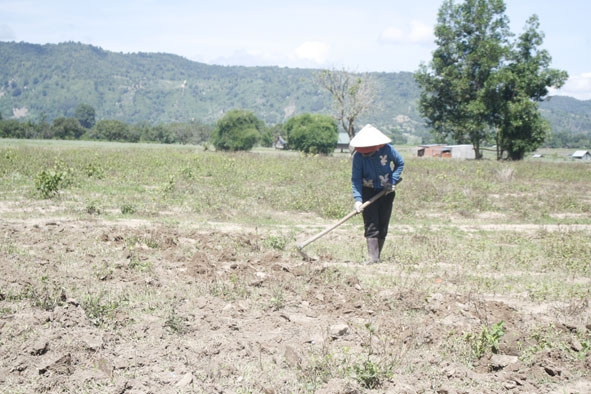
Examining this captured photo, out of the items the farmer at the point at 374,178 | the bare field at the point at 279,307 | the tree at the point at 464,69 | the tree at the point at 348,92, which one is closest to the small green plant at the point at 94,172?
the bare field at the point at 279,307

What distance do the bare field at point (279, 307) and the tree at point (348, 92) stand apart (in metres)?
40.9

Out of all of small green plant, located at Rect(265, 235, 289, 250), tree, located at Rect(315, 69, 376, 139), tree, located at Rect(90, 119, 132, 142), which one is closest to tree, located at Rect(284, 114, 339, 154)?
tree, located at Rect(315, 69, 376, 139)

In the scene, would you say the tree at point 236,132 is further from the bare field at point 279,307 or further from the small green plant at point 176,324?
the small green plant at point 176,324

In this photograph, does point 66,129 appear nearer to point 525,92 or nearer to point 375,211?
point 525,92

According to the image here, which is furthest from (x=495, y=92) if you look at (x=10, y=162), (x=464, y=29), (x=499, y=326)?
(x=499, y=326)

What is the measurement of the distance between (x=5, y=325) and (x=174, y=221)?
682 centimetres

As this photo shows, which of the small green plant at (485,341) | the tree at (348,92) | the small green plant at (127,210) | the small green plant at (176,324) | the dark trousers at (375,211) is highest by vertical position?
the tree at (348,92)

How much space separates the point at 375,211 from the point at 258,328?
348cm

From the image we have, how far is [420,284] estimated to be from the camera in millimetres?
7180

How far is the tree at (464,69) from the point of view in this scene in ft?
129

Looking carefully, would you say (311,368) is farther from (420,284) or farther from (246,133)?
(246,133)

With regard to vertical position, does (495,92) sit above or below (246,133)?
above

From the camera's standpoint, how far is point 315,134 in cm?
5669

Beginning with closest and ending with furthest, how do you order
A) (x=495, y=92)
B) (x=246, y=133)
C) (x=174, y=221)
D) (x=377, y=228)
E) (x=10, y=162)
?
(x=377, y=228), (x=174, y=221), (x=10, y=162), (x=495, y=92), (x=246, y=133)
